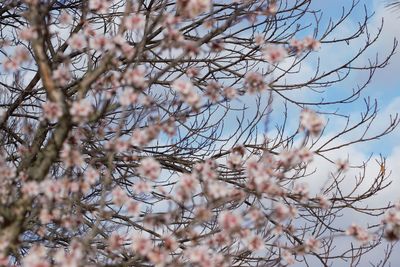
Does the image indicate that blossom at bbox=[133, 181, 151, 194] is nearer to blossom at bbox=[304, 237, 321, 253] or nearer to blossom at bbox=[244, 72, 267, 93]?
blossom at bbox=[244, 72, 267, 93]

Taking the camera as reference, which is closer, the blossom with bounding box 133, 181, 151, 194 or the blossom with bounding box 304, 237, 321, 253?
the blossom with bounding box 133, 181, 151, 194

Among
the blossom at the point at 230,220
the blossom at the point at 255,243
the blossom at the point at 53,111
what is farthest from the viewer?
the blossom at the point at 255,243

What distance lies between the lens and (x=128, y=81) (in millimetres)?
3721

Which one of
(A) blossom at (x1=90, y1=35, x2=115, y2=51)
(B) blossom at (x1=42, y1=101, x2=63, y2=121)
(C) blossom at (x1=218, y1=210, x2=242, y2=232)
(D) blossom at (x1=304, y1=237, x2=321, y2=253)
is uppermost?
(A) blossom at (x1=90, y1=35, x2=115, y2=51)

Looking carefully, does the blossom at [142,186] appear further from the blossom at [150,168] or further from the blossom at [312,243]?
the blossom at [312,243]

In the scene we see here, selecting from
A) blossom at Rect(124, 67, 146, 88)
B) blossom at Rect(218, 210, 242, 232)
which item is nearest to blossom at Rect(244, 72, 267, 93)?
blossom at Rect(124, 67, 146, 88)

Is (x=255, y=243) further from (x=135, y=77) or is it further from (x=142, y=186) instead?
(x=135, y=77)

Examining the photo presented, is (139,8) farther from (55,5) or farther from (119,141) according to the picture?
(119,141)

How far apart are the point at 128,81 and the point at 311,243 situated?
5.55 feet

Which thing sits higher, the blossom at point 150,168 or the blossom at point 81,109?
the blossom at point 81,109

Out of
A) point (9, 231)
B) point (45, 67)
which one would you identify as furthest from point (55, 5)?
point (9, 231)

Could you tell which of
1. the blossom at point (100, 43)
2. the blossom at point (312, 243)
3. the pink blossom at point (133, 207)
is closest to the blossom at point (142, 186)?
the pink blossom at point (133, 207)

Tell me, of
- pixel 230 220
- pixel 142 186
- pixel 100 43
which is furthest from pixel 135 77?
pixel 230 220

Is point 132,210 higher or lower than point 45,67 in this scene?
lower
